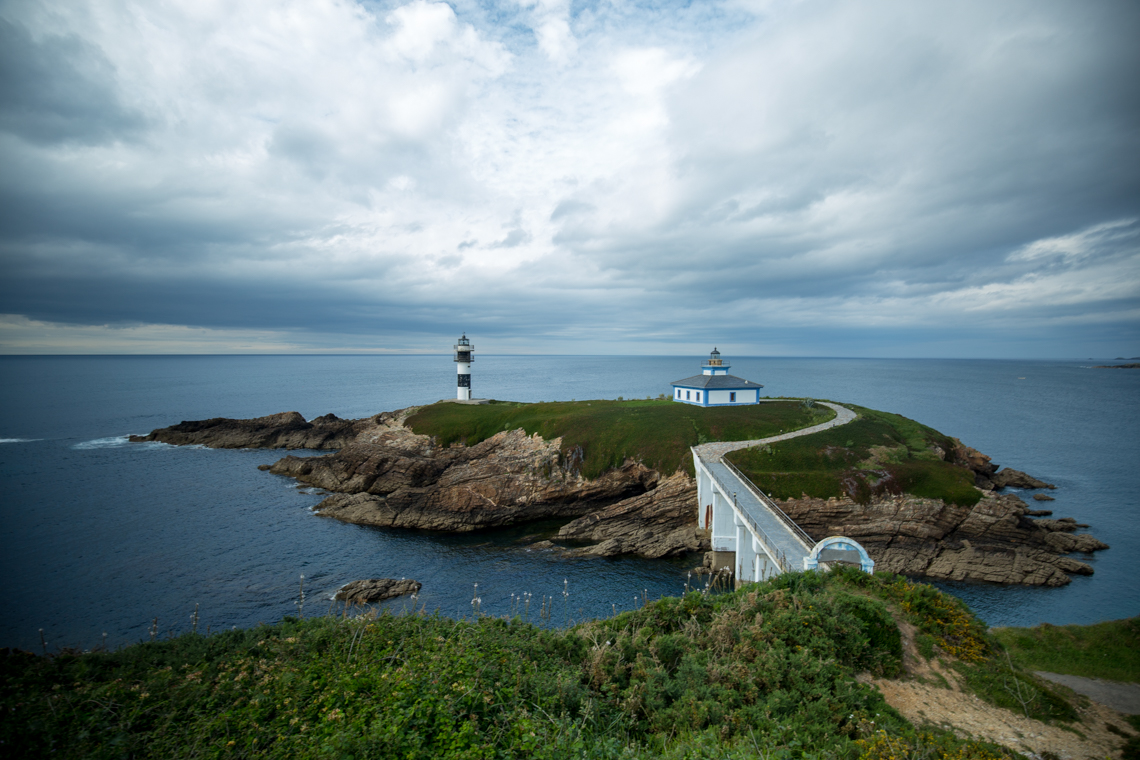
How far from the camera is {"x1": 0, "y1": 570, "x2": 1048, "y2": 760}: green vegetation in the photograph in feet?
25.1

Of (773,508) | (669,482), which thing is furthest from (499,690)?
(669,482)

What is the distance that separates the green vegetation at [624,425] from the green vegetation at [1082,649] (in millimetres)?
24873

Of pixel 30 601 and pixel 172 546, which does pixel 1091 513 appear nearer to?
pixel 172 546

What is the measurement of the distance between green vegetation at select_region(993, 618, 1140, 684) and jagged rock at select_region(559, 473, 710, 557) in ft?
63.2

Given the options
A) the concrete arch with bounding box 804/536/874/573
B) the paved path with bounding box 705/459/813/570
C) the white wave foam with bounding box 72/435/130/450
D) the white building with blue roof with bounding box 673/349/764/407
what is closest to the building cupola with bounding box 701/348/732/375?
the white building with blue roof with bounding box 673/349/764/407

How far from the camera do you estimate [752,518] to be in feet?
84.7

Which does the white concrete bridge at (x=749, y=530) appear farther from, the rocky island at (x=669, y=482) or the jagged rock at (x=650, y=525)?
the rocky island at (x=669, y=482)

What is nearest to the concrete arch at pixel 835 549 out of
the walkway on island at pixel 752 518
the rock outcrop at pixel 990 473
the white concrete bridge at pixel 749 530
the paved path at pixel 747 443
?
the white concrete bridge at pixel 749 530

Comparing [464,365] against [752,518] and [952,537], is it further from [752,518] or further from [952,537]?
[952,537]

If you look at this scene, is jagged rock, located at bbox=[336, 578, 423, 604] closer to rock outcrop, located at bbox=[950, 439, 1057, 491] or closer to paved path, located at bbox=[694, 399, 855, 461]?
paved path, located at bbox=[694, 399, 855, 461]

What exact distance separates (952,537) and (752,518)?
659 inches

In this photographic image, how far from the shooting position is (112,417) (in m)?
81.6

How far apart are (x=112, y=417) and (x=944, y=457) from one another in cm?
11779

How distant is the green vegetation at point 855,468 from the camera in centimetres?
3397
